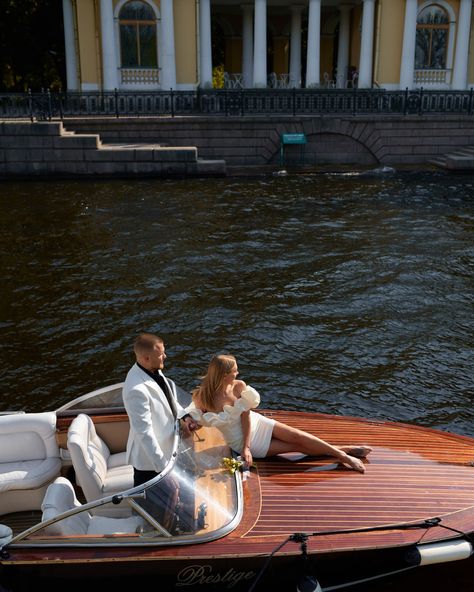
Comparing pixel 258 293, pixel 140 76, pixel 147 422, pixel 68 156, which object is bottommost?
pixel 258 293

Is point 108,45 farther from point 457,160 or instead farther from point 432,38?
point 457,160

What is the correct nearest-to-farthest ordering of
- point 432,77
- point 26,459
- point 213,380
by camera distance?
point 213,380 → point 26,459 → point 432,77

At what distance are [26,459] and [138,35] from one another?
24.4 metres

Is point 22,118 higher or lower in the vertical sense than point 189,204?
higher

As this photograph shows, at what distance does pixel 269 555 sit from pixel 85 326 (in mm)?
6397

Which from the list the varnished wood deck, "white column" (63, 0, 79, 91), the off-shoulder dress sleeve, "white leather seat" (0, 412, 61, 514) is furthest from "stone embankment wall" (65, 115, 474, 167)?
the off-shoulder dress sleeve

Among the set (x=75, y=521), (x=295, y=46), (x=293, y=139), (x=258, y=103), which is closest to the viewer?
(x=75, y=521)

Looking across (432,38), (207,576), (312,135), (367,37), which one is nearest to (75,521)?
(207,576)

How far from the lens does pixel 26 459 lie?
5.59 meters

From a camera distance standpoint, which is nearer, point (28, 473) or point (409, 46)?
point (28, 473)

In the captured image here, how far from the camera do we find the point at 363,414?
7.73 meters

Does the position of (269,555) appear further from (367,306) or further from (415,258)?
(415,258)

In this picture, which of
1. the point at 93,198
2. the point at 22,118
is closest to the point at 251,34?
the point at 22,118

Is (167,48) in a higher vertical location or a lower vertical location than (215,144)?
higher
